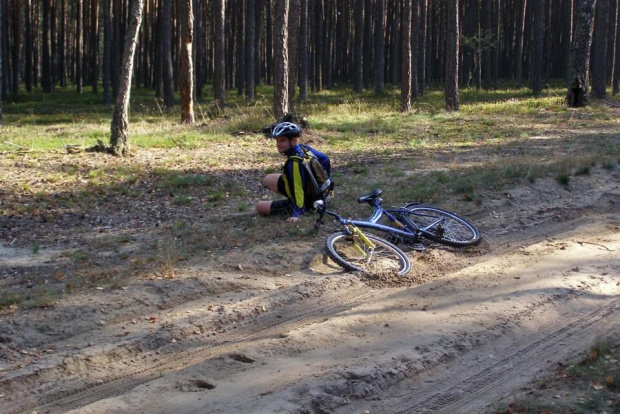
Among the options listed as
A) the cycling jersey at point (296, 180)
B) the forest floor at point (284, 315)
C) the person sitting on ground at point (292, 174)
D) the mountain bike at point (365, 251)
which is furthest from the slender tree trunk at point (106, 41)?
the mountain bike at point (365, 251)

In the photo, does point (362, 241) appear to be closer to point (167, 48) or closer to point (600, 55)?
point (167, 48)

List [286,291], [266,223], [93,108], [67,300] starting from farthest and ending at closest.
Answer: [93,108]
[266,223]
[286,291]
[67,300]

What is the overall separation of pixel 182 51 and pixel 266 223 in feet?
43.6

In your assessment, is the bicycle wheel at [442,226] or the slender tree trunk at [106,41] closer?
the bicycle wheel at [442,226]

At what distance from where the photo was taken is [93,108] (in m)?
34.8

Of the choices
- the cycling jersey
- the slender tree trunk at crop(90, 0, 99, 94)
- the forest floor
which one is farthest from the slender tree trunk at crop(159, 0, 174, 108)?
the cycling jersey

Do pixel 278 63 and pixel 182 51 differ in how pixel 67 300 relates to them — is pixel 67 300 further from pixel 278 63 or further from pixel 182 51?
pixel 182 51

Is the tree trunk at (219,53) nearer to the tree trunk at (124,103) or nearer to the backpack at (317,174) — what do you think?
the tree trunk at (124,103)

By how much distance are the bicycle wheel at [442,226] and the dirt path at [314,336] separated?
0.66ft

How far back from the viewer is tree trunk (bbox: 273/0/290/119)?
64.7ft

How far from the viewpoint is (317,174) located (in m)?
9.52

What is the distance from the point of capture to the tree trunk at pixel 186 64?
21.8 metres

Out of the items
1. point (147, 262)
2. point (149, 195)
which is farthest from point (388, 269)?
point (149, 195)

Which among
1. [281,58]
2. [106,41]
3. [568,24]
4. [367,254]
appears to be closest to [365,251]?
[367,254]
